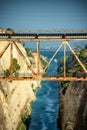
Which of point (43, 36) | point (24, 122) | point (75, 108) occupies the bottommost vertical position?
point (24, 122)

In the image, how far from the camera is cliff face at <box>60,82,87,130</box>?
165 feet

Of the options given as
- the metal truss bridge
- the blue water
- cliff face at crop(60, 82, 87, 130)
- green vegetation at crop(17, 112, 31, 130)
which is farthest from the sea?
the metal truss bridge

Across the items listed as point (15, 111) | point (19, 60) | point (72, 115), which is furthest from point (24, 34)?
point (19, 60)

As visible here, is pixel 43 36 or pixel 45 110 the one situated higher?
pixel 43 36

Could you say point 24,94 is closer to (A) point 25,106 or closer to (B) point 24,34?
(A) point 25,106

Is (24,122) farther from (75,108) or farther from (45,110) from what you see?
(45,110)

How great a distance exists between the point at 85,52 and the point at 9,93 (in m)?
38.0

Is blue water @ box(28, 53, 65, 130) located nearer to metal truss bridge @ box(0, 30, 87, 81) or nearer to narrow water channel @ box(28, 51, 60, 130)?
narrow water channel @ box(28, 51, 60, 130)

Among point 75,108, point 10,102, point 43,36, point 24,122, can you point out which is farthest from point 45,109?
point 43,36

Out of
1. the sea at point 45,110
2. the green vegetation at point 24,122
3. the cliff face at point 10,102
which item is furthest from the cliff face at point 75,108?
the cliff face at point 10,102

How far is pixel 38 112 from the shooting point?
81688mm

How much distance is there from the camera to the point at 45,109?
85.9 metres

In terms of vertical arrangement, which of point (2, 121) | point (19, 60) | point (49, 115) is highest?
point (19, 60)

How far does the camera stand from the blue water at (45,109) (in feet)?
235
